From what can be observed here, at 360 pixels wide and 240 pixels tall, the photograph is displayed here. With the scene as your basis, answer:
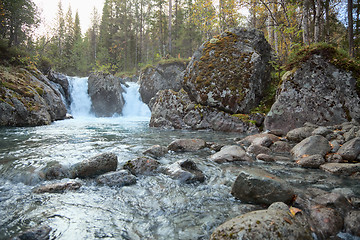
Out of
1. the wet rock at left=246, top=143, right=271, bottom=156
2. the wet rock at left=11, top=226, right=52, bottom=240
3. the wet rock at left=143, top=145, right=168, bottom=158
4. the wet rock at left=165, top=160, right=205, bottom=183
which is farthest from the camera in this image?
the wet rock at left=246, top=143, right=271, bottom=156

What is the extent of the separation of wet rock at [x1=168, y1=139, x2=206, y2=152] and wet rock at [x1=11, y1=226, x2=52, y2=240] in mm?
4299

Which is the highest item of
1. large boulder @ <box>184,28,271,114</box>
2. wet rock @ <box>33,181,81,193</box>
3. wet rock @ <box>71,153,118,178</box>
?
large boulder @ <box>184,28,271,114</box>

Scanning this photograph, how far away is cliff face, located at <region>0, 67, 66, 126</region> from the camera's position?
1109 cm

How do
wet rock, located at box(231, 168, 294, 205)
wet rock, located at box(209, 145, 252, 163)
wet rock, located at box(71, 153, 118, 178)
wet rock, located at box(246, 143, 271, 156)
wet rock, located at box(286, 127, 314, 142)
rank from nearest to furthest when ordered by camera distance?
wet rock, located at box(231, 168, 294, 205) → wet rock, located at box(71, 153, 118, 178) → wet rock, located at box(209, 145, 252, 163) → wet rock, located at box(246, 143, 271, 156) → wet rock, located at box(286, 127, 314, 142)

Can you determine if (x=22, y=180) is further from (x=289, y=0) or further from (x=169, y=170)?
Result: (x=289, y=0)

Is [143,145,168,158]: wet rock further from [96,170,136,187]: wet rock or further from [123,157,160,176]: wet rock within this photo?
[96,170,136,187]: wet rock

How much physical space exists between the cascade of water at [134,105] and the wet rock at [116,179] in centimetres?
1865

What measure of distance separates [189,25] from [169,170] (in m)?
30.7

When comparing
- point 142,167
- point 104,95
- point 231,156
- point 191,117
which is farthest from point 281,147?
point 104,95

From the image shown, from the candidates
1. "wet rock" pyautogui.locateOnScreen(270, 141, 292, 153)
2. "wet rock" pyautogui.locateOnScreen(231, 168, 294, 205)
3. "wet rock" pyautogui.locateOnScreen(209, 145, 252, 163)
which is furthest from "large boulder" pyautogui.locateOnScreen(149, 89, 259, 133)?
"wet rock" pyautogui.locateOnScreen(231, 168, 294, 205)

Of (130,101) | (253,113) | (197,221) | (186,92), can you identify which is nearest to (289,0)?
(253,113)

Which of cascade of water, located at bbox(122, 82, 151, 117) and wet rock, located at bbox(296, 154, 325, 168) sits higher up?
cascade of water, located at bbox(122, 82, 151, 117)

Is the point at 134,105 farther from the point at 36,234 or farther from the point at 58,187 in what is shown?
the point at 36,234

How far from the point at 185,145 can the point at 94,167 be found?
3026mm
